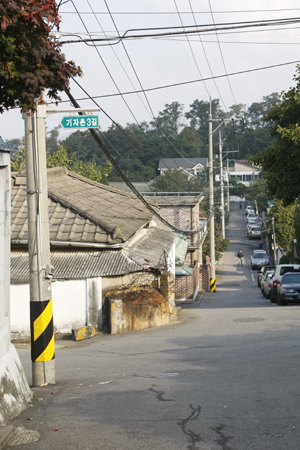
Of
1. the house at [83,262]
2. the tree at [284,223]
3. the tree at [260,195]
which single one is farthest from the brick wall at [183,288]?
the tree at [260,195]

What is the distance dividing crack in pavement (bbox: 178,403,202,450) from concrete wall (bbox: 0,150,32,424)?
2.09m

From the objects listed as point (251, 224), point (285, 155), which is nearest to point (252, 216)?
point (251, 224)

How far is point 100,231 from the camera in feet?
54.6

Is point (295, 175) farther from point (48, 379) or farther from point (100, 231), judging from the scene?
point (48, 379)

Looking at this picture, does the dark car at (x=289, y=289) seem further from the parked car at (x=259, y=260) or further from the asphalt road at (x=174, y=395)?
the parked car at (x=259, y=260)

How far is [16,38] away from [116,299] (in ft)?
34.3

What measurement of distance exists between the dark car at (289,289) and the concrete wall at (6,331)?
17057 millimetres

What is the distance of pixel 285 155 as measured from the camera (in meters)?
21.5

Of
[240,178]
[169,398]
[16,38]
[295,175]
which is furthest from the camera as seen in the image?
[240,178]

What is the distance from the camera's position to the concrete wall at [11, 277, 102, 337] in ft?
50.2

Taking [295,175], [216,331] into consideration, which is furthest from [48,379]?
[295,175]

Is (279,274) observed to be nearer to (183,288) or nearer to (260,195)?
(183,288)

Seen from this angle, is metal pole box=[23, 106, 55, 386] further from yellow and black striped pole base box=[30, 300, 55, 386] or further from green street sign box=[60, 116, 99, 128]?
green street sign box=[60, 116, 99, 128]

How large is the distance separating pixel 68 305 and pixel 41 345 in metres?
6.79
